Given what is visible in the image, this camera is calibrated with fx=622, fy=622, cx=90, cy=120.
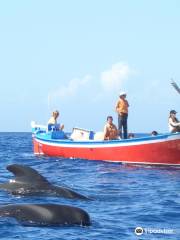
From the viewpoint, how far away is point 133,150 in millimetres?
27281

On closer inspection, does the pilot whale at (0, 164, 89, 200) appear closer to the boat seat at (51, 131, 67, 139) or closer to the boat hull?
the boat hull

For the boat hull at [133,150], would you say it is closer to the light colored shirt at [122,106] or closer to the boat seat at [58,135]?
the light colored shirt at [122,106]

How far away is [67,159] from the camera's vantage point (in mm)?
31062

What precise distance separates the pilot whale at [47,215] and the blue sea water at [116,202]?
7.2 inches

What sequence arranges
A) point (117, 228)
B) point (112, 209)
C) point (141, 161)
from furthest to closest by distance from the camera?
point (141, 161), point (112, 209), point (117, 228)

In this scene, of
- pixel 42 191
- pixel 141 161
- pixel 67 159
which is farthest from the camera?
pixel 67 159

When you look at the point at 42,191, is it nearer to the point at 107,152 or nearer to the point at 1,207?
the point at 1,207

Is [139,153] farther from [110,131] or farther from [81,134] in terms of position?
[81,134]

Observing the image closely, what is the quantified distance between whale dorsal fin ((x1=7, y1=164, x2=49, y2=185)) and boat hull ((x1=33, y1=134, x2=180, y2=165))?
11.5m

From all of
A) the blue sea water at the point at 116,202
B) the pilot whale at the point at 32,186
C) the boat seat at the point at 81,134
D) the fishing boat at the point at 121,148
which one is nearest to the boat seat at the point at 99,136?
the fishing boat at the point at 121,148

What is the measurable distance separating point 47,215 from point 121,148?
16.1 m

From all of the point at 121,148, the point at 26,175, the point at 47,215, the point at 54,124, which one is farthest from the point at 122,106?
the point at 47,215

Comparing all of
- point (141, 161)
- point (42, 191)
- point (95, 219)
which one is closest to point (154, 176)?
point (141, 161)

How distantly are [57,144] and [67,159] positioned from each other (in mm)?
1540
